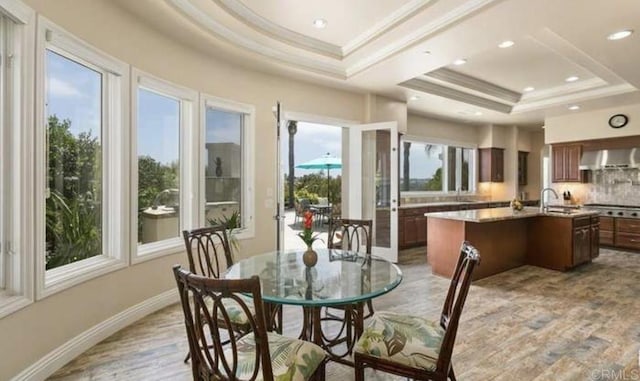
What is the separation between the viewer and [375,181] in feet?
18.6

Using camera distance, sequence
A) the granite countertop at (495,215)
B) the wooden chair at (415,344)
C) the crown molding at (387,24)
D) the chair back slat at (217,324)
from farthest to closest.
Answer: the granite countertop at (495,215)
the crown molding at (387,24)
the wooden chair at (415,344)
the chair back slat at (217,324)

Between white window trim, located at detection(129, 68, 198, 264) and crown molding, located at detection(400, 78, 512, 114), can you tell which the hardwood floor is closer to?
white window trim, located at detection(129, 68, 198, 264)

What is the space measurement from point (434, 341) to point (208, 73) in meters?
3.65

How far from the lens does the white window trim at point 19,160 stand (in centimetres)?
216

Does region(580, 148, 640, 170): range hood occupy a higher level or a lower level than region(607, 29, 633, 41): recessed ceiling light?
lower

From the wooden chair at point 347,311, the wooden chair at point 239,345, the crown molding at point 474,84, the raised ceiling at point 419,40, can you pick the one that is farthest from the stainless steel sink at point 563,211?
the wooden chair at point 239,345

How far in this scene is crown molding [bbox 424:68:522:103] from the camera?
534cm

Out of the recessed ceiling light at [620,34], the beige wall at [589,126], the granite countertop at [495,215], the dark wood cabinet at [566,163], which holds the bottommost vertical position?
the granite countertop at [495,215]

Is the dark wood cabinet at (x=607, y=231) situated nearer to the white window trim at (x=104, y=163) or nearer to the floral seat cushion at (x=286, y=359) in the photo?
the floral seat cushion at (x=286, y=359)

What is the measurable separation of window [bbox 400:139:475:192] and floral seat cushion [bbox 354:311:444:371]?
585cm

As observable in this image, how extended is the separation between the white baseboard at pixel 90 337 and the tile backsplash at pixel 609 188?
800 cm

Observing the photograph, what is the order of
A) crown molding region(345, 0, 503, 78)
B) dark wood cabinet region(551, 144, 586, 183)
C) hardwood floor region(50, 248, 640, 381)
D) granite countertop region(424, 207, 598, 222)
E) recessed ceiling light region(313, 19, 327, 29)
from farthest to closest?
dark wood cabinet region(551, 144, 586, 183), granite countertop region(424, 207, 598, 222), recessed ceiling light region(313, 19, 327, 29), crown molding region(345, 0, 503, 78), hardwood floor region(50, 248, 640, 381)

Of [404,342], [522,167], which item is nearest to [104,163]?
[404,342]

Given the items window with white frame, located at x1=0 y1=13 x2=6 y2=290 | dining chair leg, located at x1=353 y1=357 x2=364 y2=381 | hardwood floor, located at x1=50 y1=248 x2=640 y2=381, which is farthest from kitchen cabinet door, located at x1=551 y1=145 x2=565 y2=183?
window with white frame, located at x1=0 y1=13 x2=6 y2=290
